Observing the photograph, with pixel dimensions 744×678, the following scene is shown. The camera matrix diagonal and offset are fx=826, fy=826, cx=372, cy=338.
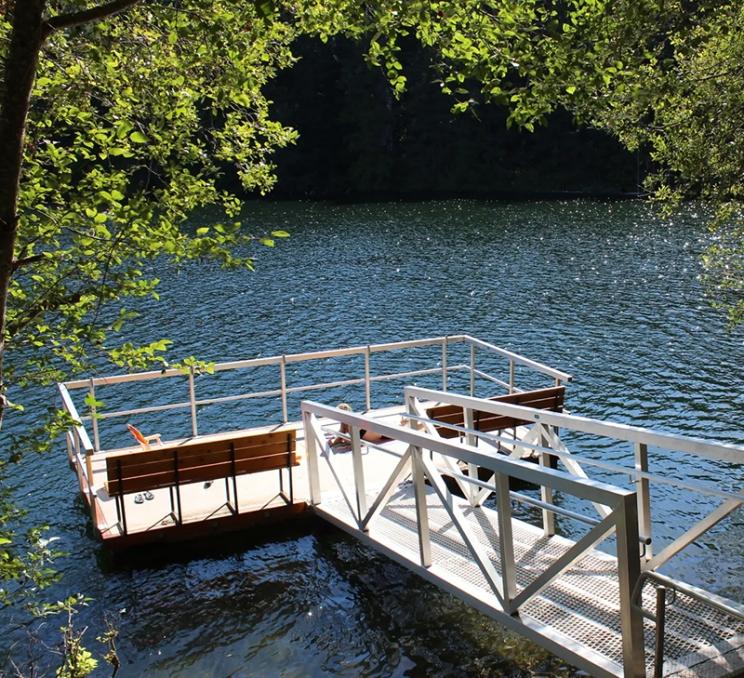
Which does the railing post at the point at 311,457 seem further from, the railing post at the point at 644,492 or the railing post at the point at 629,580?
the railing post at the point at 629,580

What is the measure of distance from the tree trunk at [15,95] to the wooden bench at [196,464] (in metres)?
5.76

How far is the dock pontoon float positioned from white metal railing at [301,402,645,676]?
14mm

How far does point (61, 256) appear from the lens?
19.5 feet

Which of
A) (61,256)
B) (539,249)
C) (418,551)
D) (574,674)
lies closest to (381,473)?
(418,551)

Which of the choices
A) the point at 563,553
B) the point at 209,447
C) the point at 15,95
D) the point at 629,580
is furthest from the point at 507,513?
the point at 209,447

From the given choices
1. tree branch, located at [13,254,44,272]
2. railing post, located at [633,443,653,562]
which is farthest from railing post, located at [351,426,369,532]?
tree branch, located at [13,254,44,272]

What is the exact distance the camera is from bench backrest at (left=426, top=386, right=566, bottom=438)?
1205 centimetres

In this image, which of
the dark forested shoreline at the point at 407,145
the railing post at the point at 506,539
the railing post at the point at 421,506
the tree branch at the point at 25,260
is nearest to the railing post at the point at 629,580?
the railing post at the point at 506,539

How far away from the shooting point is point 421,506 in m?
7.94

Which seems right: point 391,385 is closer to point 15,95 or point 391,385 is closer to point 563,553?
point 563,553

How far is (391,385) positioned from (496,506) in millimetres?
12389

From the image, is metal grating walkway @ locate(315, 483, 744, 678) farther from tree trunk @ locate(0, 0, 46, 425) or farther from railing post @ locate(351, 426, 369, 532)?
tree trunk @ locate(0, 0, 46, 425)

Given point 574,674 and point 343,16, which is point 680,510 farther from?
point 343,16

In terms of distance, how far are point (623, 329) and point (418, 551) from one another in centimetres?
1897
